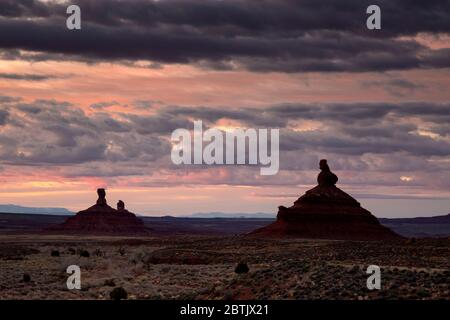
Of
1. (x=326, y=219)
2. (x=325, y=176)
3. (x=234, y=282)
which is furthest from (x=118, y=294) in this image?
(x=325, y=176)

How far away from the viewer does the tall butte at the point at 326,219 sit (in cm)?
13138

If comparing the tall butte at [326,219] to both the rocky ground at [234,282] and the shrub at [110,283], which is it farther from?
the shrub at [110,283]

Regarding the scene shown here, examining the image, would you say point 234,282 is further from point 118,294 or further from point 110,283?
point 110,283

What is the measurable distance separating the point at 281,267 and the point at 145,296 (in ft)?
25.5

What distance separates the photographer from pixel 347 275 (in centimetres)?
3647

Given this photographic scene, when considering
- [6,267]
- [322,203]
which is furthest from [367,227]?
[6,267]

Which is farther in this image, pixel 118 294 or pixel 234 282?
pixel 118 294

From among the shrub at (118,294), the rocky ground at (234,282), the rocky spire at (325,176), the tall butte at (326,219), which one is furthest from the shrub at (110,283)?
the rocky spire at (325,176)

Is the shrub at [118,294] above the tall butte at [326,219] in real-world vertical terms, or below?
below

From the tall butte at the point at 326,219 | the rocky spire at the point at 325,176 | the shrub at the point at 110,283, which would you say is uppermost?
the rocky spire at the point at 325,176

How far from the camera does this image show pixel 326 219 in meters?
135

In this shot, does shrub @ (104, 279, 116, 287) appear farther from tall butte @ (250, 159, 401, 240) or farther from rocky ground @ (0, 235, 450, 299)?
tall butte @ (250, 159, 401, 240)

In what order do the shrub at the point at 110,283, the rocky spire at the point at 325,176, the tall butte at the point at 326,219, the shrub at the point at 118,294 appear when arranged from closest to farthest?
the shrub at the point at 118,294 < the shrub at the point at 110,283 < the tall butte at the point at 326,219 < the rocky spire at the point at 325,176
